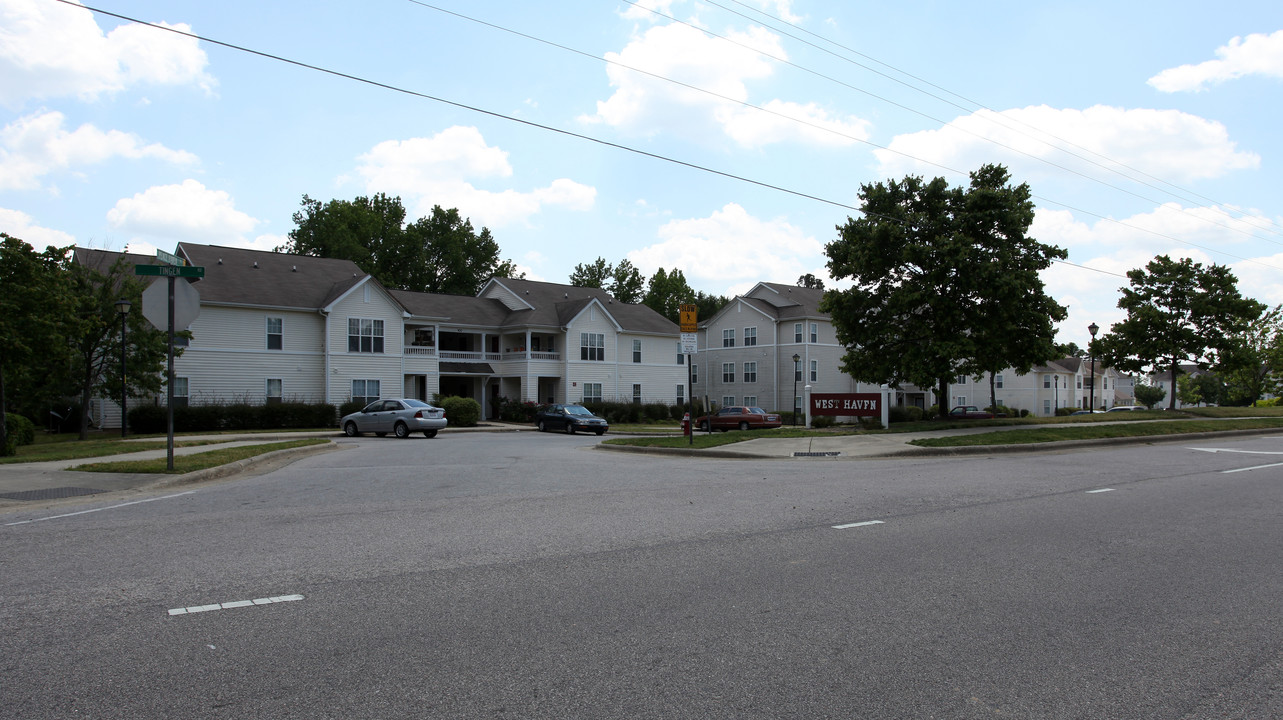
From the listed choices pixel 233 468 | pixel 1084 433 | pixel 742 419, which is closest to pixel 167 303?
pixel 233 468

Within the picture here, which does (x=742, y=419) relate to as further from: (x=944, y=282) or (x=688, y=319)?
(x=688, y=319)

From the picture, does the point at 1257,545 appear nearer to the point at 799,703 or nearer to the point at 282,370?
the point at 799,703

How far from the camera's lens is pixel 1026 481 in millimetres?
13062

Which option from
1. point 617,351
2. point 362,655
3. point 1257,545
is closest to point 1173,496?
point 1257,545

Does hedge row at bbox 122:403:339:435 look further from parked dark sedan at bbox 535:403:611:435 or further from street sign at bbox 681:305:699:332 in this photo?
street sign at bbox 681:305:699:332

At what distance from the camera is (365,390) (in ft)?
133

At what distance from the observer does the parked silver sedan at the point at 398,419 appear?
1164 inches

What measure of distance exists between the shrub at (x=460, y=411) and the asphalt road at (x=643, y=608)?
27.9 meters

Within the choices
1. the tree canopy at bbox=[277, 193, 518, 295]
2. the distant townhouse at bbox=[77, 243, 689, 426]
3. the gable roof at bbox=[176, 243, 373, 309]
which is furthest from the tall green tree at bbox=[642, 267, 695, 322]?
the gable roof at bbox=[176, 243, 373, 309]

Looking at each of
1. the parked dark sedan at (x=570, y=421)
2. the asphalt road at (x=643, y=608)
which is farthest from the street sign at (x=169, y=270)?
the parked dark sedan at (x=570, y=421)

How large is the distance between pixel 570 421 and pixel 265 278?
59.1 ft

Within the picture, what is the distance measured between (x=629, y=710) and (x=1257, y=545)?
7450 millimetres

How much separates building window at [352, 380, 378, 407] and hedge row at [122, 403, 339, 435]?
219 centimetres

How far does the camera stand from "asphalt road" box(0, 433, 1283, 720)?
3.99m
